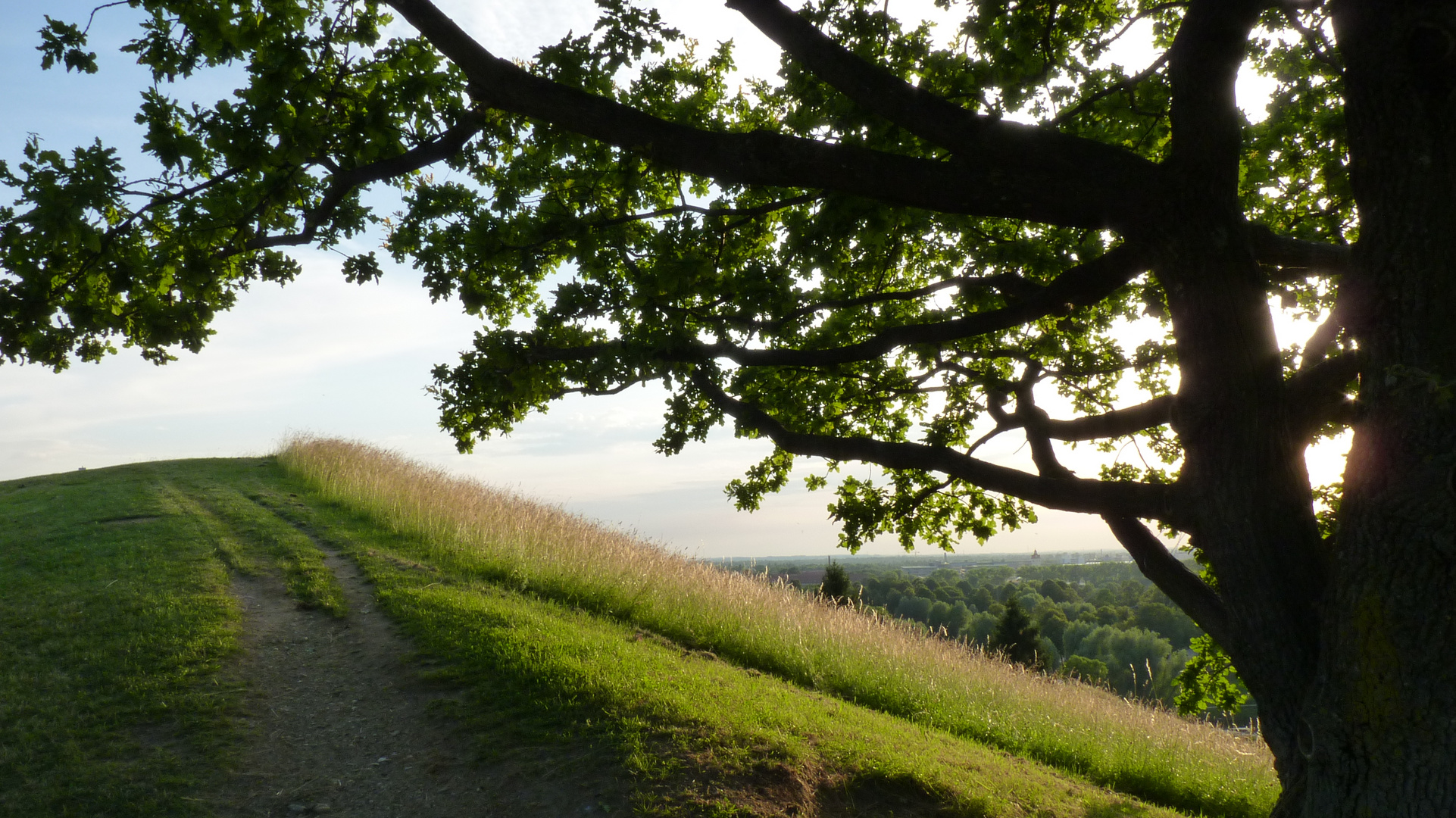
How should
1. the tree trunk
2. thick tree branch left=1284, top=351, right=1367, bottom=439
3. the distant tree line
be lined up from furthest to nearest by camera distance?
→ the distant tree line → thick tree branch left=1284, top=351, right=1367, bottom=439 → the tree trunk

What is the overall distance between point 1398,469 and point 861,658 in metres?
8.14

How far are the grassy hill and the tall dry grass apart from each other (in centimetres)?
4

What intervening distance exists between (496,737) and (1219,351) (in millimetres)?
5622

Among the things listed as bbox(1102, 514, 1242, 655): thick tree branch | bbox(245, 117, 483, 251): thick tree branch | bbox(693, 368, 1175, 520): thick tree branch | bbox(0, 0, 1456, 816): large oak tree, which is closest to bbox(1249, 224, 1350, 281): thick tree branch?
bbox(0, 0, 1456, 816): large oak tree

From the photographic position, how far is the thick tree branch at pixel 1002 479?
15.0ft

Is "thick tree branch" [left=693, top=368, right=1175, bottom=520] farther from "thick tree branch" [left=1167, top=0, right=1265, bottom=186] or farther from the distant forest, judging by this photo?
the distant forest

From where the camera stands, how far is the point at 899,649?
1158 centimetres

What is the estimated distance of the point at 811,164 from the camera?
427cm

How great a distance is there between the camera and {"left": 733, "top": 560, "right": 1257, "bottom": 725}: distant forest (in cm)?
2780

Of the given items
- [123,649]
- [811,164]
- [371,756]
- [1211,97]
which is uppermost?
[1211,97]

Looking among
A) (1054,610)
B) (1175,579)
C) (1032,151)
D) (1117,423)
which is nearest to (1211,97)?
(1032,151)

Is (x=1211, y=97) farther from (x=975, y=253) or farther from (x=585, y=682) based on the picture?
(x=585, y=682)

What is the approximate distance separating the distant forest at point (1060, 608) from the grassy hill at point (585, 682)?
13389mm

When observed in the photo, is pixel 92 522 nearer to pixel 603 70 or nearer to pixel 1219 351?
pixel 603 70
